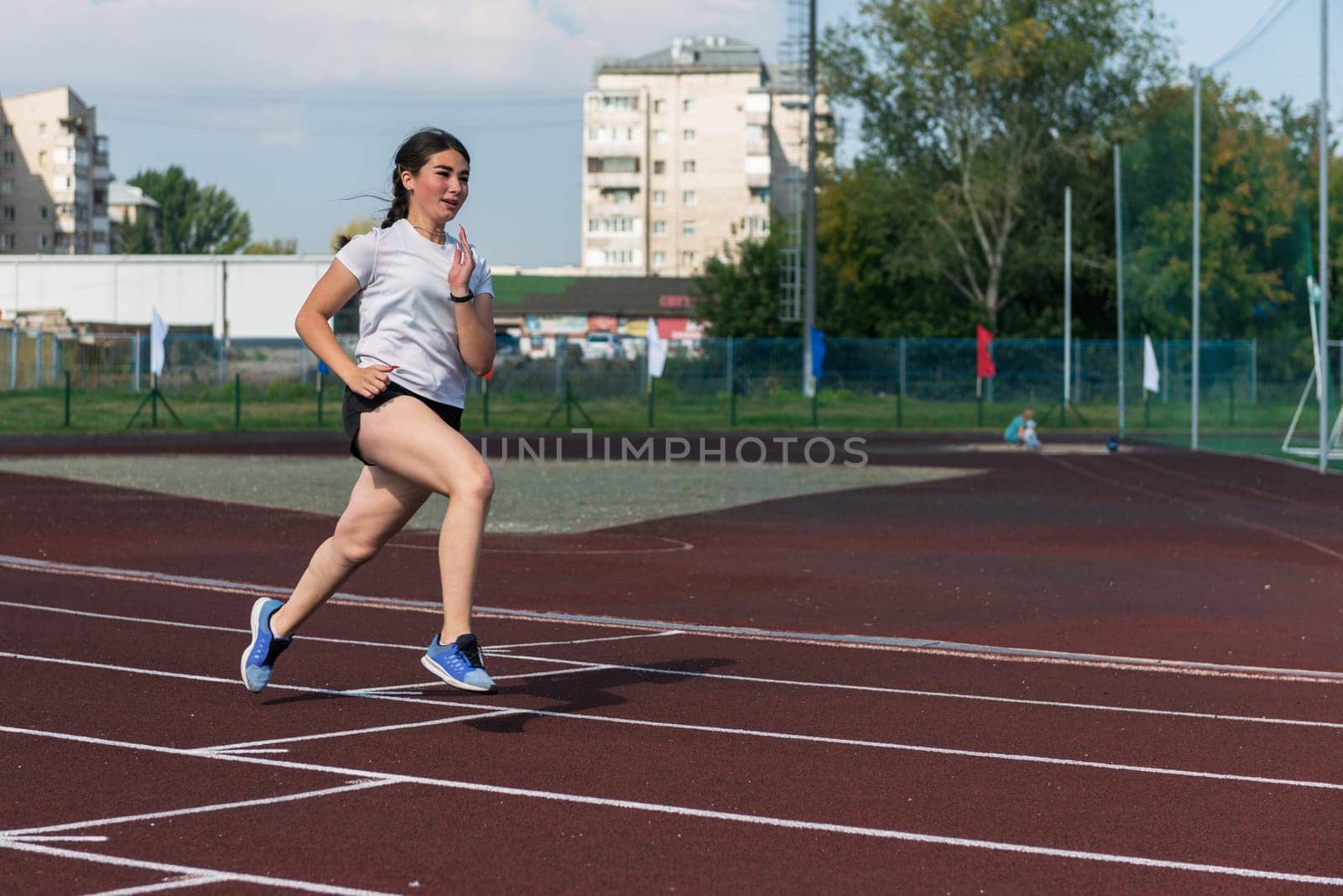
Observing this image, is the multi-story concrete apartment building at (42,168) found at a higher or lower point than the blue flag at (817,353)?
higher

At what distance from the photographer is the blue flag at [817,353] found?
43250mm

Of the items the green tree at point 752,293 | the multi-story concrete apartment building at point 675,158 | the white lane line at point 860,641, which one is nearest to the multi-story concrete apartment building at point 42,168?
the multi-story concrete apartment building at point 675,158

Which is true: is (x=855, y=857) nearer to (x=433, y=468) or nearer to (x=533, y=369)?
(x=433, y=468)

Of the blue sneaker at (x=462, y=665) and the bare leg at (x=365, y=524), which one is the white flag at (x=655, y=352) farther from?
the blue sneaker at (x=462, y=665)

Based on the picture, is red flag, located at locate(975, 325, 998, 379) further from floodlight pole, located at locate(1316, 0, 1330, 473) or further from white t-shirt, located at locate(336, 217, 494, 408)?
white t-shirt, located at locate(336, 217, 494, 408)

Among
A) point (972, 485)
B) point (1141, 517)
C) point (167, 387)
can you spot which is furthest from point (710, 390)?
point (1141, 517)

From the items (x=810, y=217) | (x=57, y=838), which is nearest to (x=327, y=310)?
(x=57, y=838)

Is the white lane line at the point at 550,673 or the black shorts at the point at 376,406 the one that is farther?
the white lane line at the point at 550,673

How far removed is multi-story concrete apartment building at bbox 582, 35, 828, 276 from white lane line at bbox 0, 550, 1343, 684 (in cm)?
10490

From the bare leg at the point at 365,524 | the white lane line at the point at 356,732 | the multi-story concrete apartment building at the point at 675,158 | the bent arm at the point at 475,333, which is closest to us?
the white lane line at the point at 356,732

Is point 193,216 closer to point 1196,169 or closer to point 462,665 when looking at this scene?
point 1196,169

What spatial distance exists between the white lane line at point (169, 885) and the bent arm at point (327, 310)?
2198 mm

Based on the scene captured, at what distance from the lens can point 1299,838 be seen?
4633mm

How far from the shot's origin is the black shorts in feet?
19.6
